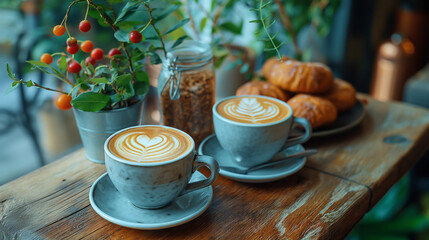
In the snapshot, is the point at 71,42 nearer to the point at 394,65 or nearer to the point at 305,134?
the point at 305,134

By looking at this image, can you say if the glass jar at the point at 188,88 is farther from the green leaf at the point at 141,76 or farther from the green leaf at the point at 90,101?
the green leaf at the point at 90,101

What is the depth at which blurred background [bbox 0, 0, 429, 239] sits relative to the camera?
161cm

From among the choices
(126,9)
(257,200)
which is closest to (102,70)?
(126,9)

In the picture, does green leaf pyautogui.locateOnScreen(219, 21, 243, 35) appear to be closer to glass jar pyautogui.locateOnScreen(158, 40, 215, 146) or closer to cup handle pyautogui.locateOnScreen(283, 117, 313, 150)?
glass jar pyautogui.locateOnScreen(158, 40, 215, 146)

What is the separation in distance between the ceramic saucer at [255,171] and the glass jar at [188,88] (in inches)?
2.1

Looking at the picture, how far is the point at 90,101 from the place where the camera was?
75cm

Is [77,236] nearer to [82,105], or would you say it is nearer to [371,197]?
[82,105]

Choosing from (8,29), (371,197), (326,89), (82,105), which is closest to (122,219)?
(82,105)

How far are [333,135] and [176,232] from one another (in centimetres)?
52

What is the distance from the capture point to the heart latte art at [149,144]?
2.05ft

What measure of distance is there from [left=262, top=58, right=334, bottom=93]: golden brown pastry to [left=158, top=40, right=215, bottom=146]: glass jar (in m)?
0.21

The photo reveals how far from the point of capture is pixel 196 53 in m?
0.90

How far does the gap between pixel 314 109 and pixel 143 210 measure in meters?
0.49

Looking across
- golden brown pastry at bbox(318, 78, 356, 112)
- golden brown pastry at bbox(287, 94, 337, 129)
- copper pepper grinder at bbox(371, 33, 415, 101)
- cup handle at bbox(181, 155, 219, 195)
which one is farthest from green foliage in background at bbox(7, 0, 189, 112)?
copper pepper grinder at bbox(371, 33, 415, 101)
